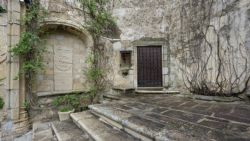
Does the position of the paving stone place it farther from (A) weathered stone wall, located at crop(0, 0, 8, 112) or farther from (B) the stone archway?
(A) weathered stone wall, located at crop(0, 0, 8, 112)

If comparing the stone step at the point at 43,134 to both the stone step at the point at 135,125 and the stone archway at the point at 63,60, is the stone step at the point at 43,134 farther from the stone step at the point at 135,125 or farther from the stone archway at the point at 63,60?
the stone archway at the point at 63,60

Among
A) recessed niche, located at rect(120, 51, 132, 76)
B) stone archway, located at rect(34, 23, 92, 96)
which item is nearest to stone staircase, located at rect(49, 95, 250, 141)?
stone archway, located at rect(34, 23, 92, 96)

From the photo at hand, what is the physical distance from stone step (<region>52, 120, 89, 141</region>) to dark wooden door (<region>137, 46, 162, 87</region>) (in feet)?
8.67

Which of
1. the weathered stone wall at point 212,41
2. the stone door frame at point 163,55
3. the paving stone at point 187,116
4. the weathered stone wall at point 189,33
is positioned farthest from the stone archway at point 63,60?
the paving stone at point 187,116

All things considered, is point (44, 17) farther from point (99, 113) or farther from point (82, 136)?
point (82, 136)

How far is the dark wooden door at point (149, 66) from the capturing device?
4727 mm

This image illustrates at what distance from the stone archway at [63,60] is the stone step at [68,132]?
150cm

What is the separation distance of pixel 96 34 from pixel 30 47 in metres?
→ 1.85

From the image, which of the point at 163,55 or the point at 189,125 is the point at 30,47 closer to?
the point at 189,125

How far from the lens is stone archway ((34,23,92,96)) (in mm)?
3898

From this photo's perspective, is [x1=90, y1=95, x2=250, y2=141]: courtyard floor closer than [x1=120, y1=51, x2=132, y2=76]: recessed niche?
Yes

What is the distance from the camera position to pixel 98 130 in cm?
214

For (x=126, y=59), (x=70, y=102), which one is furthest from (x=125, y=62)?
(x=70, y=102)

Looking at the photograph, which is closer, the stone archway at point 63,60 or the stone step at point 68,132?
the stone step at point 68,132
